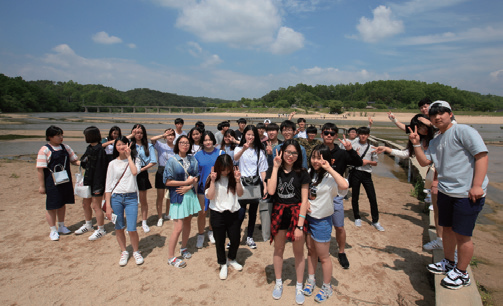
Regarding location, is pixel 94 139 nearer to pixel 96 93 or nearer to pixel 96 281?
pixel 96 281

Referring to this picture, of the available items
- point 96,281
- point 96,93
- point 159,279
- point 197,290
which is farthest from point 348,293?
point 96,93

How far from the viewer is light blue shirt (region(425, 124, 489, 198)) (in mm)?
2799

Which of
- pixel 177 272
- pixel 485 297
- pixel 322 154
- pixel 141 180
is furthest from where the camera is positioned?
pixel 141 180

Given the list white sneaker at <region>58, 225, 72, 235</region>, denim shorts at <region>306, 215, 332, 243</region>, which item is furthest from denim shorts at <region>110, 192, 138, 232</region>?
denim shorts at <region>306, 215, 332, 243</region>

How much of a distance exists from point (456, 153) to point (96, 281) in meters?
4.99

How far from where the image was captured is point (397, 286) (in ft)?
11.6

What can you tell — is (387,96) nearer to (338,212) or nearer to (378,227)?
(378,227)

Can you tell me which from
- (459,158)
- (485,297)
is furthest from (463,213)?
(485,297)

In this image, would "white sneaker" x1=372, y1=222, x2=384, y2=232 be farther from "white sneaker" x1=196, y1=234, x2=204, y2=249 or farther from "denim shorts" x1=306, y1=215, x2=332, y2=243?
"white sneaker" x1=196, y1=234, x2=204, y2=249

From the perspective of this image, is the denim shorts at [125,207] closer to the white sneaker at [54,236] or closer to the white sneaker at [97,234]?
the white sneaker at [97,234]

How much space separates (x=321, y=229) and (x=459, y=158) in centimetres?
177

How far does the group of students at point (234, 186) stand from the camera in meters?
3.05

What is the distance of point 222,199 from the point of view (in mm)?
3574

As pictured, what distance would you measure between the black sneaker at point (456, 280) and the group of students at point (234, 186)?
20 centimetres
